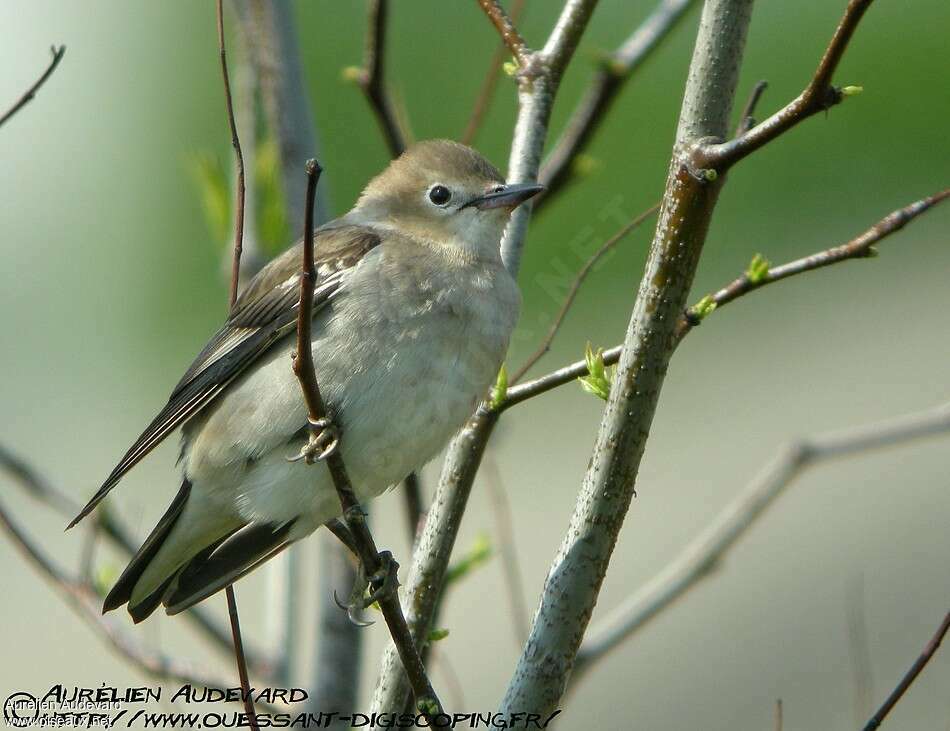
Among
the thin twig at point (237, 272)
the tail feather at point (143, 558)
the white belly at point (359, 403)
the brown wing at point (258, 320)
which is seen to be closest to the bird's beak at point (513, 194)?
the white belly at point (359, 403)

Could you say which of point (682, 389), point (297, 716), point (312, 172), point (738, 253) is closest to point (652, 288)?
point (312, 172)

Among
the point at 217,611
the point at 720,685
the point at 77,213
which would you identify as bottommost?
the point at 720,685

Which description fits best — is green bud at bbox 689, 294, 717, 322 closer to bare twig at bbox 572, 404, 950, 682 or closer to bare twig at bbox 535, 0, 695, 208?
bare twig at bbox 572, 404, 950, 682

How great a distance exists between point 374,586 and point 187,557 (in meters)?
1.30

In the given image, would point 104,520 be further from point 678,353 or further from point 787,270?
point 678,353

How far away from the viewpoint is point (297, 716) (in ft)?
12.8

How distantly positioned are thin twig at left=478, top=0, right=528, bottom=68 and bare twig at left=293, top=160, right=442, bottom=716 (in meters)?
1.30

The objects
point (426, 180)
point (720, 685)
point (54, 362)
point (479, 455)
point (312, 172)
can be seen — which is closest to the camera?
point (312, 172)

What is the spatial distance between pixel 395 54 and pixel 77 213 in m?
4.42

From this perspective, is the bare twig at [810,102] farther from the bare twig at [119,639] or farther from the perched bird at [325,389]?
the bare twig at [119,639]

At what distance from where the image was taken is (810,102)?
2.51 metres

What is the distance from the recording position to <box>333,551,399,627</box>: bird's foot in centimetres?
294

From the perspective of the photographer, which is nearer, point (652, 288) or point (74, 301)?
point (652, 288)

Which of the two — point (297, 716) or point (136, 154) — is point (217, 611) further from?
point (136, 154)
